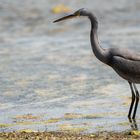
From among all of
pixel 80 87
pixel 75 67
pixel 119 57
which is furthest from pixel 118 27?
pixel 119 57

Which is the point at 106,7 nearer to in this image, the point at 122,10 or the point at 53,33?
the point at 122,10

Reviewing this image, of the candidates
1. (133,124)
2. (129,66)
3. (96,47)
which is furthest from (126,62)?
(133,124)

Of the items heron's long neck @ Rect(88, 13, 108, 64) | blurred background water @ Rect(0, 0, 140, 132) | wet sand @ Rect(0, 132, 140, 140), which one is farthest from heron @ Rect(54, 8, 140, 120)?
wet sand @ Rect(0, 132, 140, 140)

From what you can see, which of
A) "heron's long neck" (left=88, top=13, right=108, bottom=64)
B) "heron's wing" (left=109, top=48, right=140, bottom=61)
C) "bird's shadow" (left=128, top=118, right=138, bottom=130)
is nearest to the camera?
"bird's shadow" (left=128, top=118, right=138, bottom=130)

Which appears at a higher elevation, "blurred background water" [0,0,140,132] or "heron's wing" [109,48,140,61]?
"heron's wing" [109,48,140,61]

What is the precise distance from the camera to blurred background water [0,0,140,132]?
10789 millimetres

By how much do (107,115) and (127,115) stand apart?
1.09ft

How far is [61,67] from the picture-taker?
15164 mm

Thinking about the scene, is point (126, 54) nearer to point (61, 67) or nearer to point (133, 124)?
point (133, 124)

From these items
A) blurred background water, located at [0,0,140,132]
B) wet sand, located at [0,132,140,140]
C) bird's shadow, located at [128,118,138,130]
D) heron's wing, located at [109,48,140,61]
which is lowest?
blurred background water, located at [0,0,140,132]

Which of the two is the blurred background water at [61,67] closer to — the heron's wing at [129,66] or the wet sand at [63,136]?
the wet sand at [63,136]

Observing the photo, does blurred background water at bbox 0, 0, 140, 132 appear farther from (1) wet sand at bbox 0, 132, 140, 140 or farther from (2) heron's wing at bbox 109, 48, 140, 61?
(2) heron's wing at bbox 109, 48, 140, 61

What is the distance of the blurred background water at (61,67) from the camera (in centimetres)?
1079

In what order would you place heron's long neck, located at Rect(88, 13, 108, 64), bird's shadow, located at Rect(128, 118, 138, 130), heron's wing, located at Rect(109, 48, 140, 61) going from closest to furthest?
bird's shadow, located at Rect(128, 118, 138, 130) < heron's wing, located at Rect(109, 48, 140, 61) < heron's long neck, located at Rect(88, 13, 108, 64)
